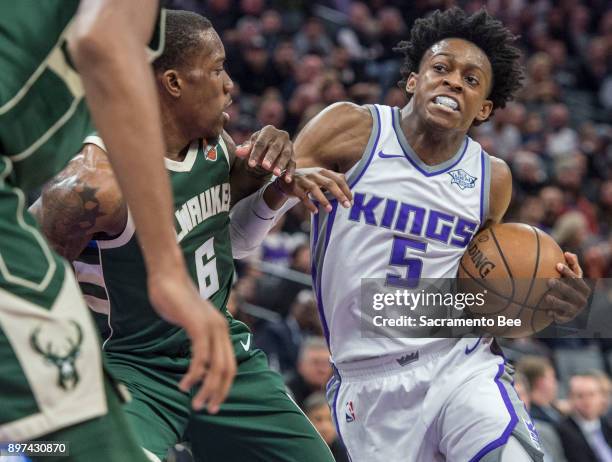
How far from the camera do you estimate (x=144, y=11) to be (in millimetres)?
1657

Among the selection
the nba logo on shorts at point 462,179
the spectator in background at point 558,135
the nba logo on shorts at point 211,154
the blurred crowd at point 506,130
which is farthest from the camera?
the spectator in background at point 558,135

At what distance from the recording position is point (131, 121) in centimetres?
158

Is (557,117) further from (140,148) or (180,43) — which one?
(140,148)

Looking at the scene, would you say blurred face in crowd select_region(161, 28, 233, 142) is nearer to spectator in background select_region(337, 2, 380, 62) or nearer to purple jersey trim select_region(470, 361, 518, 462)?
purple jersey trim select_region(470, 361, 518, 462)

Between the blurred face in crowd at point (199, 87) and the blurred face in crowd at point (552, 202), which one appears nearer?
the blurred face in crowd at point (199, 87)

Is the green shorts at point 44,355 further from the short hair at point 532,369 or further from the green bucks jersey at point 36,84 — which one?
the short hair at point 532,369

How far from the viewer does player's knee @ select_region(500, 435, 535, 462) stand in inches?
137

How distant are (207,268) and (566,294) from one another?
1505mm

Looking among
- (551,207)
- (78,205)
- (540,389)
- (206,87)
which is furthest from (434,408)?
(551,207)

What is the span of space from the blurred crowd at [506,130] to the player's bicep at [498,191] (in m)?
1.96

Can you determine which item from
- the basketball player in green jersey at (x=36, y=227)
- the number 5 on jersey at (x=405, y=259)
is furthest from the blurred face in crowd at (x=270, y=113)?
the basketball player in green jersey at (x=36, y=227)

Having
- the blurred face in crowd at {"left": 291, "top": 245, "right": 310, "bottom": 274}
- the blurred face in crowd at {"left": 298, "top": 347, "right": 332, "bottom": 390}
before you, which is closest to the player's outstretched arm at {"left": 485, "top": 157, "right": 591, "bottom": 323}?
the blurred face in crowd at {"left": 298, "top": 347, "right": 332, "bottom": 390}

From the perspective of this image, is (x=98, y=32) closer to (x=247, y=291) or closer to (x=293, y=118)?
(x=247, y=291)

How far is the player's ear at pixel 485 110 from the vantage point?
421 cm
